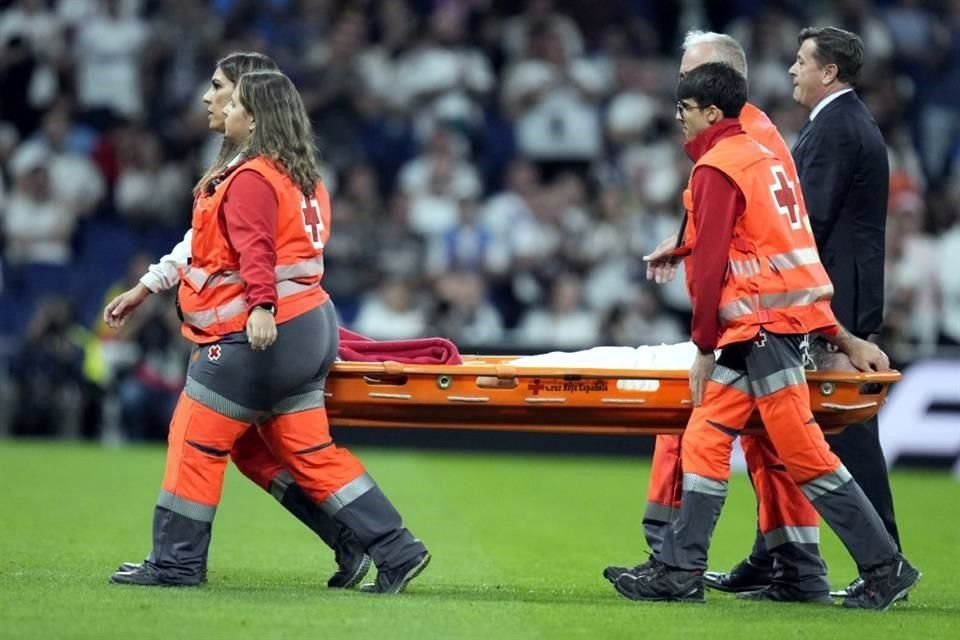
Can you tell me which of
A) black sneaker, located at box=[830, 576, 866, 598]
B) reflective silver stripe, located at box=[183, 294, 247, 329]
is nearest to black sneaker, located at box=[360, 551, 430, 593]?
reflective silver stripe, located at box=[183, 294, 247, 329]

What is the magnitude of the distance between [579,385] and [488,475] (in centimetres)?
A: 660

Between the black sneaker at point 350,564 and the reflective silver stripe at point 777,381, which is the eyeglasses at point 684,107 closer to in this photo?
the reflective silver stripe at point 777,381

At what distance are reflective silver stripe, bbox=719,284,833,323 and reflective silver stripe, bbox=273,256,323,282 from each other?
1605mm

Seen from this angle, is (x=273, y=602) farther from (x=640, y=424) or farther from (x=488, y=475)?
(x=488, y=475)

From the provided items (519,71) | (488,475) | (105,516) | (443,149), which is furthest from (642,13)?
(105,516)

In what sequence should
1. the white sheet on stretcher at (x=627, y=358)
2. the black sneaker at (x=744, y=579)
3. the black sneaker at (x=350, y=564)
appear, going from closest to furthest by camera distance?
the black sneaker at (x=350, y=564) → the white sheet on stretcher at (x=627, y=358) → the black sneaker at (x=744, y=579)

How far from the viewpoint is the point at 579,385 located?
7070 millimetres

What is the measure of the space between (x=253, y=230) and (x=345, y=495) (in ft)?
3.64

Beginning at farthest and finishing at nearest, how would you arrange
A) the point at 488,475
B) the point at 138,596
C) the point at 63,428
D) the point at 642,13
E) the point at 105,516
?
the point at 642,13 < the point at 63,428 < the point at 488,475 < the point at 105,516 < the point at 138,596

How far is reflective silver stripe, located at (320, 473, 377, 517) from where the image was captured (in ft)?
22.6

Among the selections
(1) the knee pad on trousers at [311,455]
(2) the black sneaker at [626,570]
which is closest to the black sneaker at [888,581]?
(2) the black sneaker at [626,570]

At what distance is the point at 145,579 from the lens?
684 cm

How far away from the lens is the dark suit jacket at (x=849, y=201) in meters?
7.33

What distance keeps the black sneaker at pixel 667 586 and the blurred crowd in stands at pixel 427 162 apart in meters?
7.82
